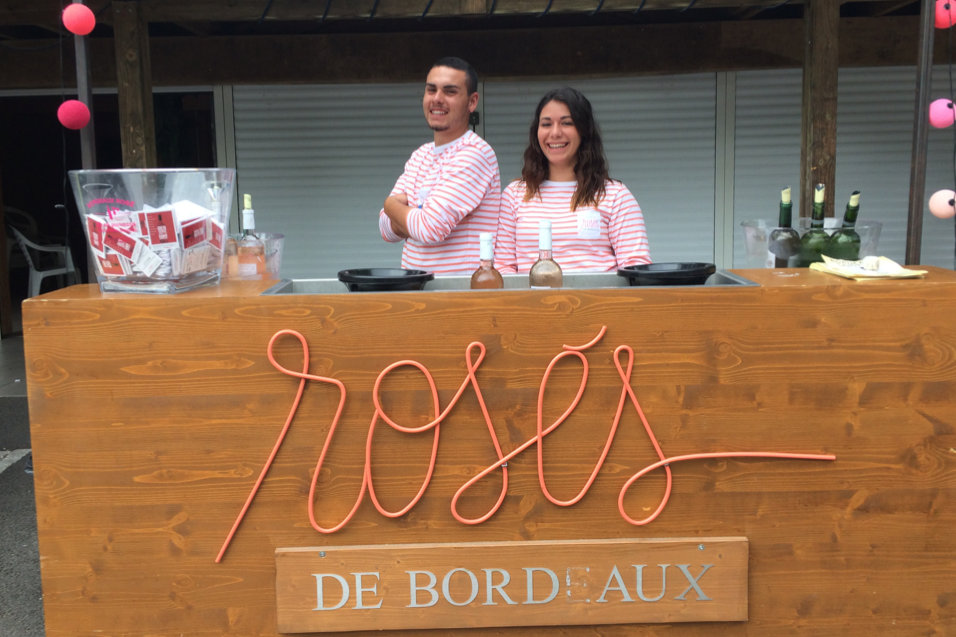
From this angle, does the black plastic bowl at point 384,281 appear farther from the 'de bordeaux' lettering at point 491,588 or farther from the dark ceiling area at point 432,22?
the dark ceiling area at point 432,22

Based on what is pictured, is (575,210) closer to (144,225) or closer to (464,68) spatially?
(464,68)

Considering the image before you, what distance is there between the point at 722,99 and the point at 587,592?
16.9 feet

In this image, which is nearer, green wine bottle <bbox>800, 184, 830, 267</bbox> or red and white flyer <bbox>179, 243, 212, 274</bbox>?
red and white flyer <bbox>179, 243, 212, 274</bbox>

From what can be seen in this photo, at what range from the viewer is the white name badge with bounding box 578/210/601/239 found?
8.38 feet

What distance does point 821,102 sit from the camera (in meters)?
4.25

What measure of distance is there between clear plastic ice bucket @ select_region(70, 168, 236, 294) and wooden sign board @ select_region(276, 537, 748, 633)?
2.31ft

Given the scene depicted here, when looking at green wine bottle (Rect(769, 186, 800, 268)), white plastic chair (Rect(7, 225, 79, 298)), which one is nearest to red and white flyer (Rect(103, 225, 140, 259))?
green wine bottle (Rect(769, 186, 800, 268))

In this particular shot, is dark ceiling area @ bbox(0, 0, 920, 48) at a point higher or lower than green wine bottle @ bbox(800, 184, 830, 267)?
higher

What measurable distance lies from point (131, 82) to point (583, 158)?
117 inches

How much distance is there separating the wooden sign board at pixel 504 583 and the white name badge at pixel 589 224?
103cm

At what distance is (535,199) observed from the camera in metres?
2.67

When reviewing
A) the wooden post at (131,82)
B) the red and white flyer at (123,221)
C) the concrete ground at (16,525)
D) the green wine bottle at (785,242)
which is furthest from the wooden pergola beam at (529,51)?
the red and white flyer at (123,221)

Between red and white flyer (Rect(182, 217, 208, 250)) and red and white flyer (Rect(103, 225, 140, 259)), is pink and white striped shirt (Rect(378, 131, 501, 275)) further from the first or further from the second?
red and white flyer (Rect(103, 225, 140, 259))

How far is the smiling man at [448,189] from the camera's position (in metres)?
2.34
